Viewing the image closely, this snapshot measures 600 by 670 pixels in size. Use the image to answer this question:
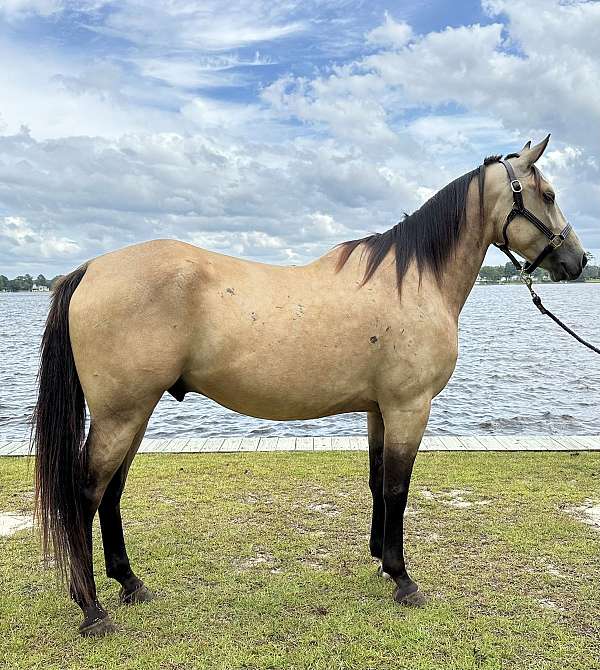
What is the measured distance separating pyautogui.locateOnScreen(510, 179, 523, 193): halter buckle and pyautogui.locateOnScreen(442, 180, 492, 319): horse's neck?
219 mm

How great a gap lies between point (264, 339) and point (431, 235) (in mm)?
1297

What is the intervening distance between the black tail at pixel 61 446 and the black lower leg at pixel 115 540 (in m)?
0.34

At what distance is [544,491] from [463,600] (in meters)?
2.44

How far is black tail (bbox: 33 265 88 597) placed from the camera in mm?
3295

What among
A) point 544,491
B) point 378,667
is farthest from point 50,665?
point 544,491

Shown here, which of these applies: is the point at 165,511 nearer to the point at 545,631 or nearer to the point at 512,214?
the point at 545,631

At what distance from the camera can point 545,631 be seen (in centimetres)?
328

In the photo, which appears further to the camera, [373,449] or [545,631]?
[373,449]

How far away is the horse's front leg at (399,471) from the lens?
11.8 ft

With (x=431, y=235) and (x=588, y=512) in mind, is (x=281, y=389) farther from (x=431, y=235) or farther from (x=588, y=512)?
(x=588, y=512)

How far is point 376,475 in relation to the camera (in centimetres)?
414

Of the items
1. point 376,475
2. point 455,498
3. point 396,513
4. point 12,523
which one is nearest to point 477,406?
point 455,498

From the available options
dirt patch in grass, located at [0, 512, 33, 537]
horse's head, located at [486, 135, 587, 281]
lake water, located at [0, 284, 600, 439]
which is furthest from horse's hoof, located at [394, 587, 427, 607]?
lake water, located at [0, 284, 600, 439]

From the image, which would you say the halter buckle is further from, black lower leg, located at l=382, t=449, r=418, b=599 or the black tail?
the black tail
